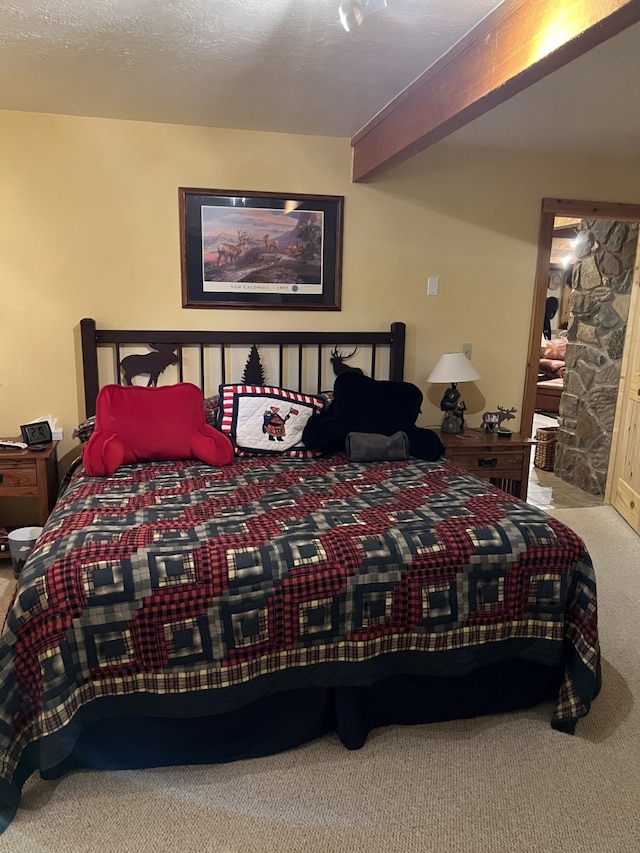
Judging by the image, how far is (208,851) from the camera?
1626 millimetres

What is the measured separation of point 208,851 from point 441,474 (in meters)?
1.73

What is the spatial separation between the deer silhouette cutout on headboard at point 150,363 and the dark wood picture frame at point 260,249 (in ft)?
0.95

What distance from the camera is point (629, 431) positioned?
4.09 metres

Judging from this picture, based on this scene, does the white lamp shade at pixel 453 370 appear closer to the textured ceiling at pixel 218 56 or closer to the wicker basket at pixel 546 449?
the textured ceiling at pixel 218 56

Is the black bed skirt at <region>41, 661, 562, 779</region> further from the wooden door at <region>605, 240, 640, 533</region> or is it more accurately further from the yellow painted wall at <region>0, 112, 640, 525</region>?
the wooden door at <region>605, 240, 640, 533</region>

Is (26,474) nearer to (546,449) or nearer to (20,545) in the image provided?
(20,545)

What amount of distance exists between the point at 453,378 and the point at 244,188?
1638mm

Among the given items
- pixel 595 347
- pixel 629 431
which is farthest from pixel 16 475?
pixel 595 347

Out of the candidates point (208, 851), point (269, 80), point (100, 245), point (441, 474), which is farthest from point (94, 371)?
point (208, 851)

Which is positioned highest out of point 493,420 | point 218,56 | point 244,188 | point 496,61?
point 218,56

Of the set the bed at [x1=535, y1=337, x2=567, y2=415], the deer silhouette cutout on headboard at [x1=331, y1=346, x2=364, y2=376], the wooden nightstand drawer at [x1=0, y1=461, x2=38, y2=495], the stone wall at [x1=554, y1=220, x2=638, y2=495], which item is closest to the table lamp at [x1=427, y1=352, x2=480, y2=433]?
the deer silhouette cutout on headboard at [x1=331, y1=346, x2=364, y2=376]

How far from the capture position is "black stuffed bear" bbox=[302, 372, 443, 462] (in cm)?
314

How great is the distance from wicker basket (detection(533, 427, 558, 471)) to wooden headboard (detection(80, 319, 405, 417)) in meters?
2.10

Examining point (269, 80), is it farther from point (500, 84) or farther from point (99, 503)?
point (99, 503)
